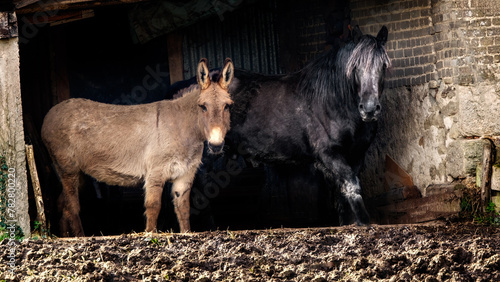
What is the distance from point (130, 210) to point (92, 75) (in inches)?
88.6

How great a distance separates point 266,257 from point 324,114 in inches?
119

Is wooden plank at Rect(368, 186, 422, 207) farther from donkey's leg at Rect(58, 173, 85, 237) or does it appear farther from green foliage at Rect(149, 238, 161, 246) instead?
donkey's leg at Rect(58, 173, 85, 237)

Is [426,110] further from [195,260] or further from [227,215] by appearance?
[195,260]

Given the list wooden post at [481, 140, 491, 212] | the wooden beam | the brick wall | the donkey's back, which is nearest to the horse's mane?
the brick wall

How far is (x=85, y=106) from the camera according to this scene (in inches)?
356

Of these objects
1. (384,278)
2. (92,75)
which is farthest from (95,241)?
(92,75)

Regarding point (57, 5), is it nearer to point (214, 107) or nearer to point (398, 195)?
point (214, 107)

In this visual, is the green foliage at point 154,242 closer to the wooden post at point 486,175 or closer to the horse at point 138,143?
the horse at point 138,143

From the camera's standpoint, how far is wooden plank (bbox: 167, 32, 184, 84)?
1164cm

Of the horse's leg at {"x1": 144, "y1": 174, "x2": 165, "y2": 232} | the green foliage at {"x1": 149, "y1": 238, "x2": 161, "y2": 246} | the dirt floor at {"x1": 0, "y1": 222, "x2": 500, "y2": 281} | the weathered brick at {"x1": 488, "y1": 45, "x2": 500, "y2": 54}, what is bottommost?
the dirt floor at {"x1": 0, "y1": 222, "x2": 500, "y2": 281}

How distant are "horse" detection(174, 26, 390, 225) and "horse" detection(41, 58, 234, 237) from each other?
99 centimetres

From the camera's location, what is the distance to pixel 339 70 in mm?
9172

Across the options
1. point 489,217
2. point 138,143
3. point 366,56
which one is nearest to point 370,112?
point 366,56

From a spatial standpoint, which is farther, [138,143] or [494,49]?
[494,49]
